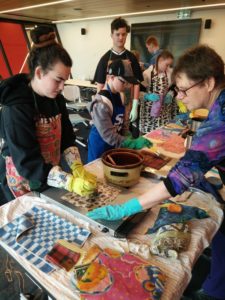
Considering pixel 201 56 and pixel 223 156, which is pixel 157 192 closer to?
pixel 223 156

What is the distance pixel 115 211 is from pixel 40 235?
0.83 feet

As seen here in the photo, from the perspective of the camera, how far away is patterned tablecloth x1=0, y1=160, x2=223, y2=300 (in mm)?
615

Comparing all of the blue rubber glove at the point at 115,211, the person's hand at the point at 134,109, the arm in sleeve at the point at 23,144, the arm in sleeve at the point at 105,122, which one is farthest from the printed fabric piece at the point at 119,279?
the person's hand at the point at 134,109

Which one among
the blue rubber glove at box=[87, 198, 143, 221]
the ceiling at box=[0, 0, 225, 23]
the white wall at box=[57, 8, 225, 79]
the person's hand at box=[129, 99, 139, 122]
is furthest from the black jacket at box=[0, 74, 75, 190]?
the white wall at box=[57, 8, 225, 79]

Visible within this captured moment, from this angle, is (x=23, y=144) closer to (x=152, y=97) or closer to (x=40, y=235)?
(x=40, y=235)

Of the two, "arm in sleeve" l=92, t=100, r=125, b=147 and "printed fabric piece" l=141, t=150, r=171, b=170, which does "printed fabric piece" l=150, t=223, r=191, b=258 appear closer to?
"printed fabric piece" l=141, t=150, r=171, b=170

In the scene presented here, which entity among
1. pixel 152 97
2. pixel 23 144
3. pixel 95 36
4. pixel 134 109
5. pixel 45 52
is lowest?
pixel 134 109

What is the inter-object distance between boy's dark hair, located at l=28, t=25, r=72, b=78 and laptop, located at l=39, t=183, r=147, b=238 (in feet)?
1.62

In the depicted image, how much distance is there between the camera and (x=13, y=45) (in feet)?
20.9

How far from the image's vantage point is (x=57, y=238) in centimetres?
75

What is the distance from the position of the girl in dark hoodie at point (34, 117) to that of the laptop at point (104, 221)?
0.04m

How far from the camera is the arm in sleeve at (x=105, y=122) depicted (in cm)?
140

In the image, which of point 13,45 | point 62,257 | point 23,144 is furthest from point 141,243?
point 13,45

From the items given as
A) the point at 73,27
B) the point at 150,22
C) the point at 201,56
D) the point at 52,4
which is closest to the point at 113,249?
the point at 201,56
